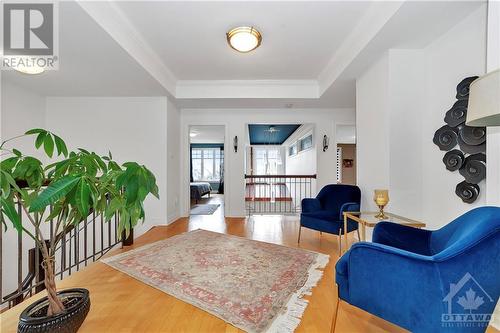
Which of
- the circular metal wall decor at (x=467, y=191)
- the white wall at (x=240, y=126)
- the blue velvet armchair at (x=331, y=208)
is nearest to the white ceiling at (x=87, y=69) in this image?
the white wall at (x=240, y=126)

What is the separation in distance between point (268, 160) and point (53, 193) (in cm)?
1165

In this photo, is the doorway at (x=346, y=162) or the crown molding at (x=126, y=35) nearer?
the crown molding at (x=126, y=35)

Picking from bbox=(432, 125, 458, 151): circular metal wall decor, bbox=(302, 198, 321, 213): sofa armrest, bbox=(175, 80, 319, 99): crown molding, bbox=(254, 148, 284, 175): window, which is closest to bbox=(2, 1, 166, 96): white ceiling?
bbox=(175, 80, 319, 99): crown molding

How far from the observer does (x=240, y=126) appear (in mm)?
5141

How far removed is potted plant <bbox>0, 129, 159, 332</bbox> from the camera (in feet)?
3.30

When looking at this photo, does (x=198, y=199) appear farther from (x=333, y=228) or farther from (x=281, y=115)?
(x=333, y=228)

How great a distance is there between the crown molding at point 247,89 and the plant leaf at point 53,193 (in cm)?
358

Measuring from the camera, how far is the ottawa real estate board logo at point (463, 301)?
103 centimetres

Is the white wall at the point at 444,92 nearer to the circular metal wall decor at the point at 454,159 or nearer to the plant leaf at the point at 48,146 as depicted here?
the circular metal wall decor at the point at 454,159

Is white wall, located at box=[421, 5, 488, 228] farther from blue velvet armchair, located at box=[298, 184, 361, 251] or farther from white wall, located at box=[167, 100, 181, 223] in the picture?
white wall, located at box=[167, 100, 181, 223]

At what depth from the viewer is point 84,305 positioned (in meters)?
1.38

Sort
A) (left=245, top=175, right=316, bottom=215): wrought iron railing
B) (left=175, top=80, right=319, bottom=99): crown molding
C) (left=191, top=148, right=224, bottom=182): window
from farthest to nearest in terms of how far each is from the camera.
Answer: (left=191, top=148, right=224, bottom=182): window
(left=245, top=175, right=316, bottom=215): wrought iron railing
(left=175, top=80, right=319, bottom=99): crown molding

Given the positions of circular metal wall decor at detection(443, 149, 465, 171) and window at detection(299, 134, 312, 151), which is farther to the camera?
window at detection(299, 134, 312, 151)

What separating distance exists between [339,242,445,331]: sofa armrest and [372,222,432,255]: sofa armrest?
1.93ft
